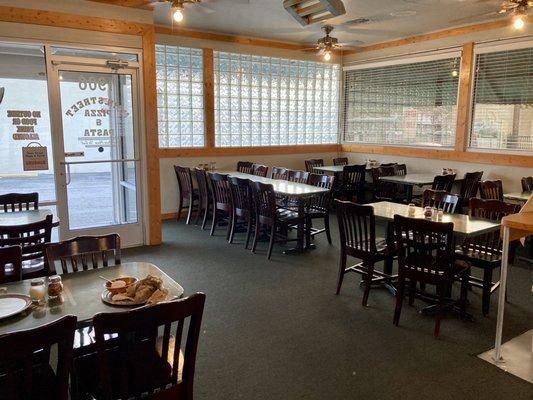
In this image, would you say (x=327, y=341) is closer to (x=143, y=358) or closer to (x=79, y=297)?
(x=143, y=358)

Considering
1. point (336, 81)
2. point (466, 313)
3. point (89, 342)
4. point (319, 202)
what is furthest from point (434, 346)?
point (336, 81)

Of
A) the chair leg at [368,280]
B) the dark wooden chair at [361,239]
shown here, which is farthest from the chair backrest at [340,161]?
the chair leg at [368,280]

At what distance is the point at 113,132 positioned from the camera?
16.7 feet

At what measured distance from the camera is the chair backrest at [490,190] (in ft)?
16.2

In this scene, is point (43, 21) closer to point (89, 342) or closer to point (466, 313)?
point (89, 342)

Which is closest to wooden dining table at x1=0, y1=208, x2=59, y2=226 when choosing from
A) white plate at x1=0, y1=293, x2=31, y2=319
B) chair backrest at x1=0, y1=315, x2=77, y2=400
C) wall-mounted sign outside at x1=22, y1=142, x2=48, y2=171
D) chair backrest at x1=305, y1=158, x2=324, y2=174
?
wall-mounted sign outside at x1=22, y1=142, x2=48, y2=171

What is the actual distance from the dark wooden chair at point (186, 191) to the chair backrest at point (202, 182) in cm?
12

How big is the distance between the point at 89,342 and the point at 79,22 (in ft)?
12.3

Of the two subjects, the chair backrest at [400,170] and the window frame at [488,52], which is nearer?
the window frame at [488,52]

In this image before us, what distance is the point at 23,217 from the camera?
11.7ft

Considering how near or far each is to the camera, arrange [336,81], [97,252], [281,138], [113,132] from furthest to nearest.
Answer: [336,81]
[281,138]
[113,132]
[97,252]

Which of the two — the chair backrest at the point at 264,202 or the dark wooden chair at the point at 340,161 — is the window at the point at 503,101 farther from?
the chair backrest at the point at 264,202

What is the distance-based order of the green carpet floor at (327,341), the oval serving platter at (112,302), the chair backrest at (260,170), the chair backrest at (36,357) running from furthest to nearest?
the chair backrest at (260,170) → the green carpet floor at (327,341) → the oval serving platter at (112,302) → the chair backrest at (36,357)

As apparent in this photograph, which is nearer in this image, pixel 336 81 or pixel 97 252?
pixel 97 252
